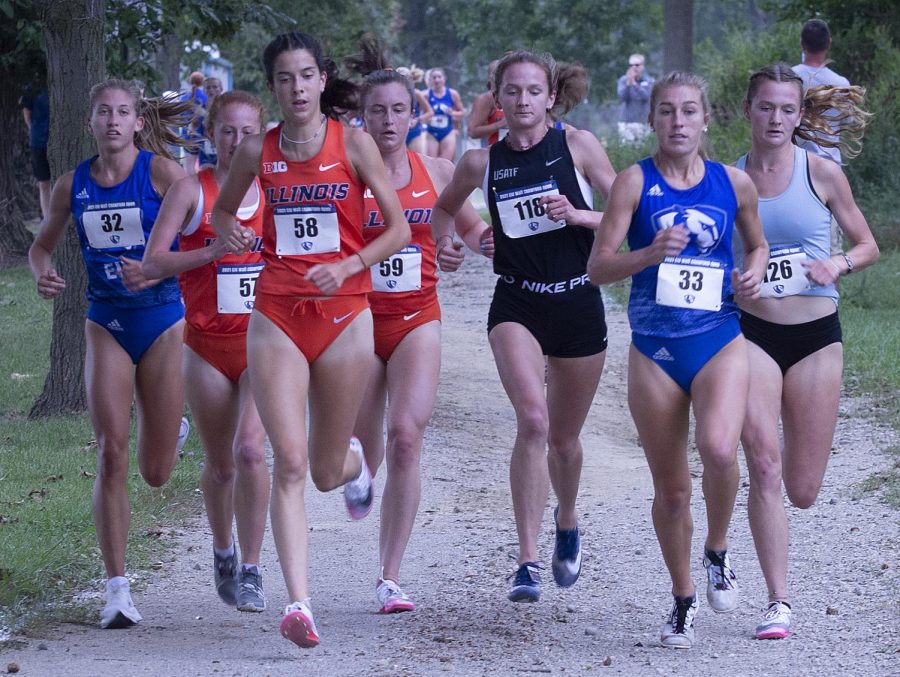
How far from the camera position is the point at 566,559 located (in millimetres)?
6160

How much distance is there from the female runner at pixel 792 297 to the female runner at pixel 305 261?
56.4 inches

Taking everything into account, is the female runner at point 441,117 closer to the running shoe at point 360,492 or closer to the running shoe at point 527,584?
the running shoe at point 360,492

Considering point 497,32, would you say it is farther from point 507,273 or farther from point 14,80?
point 507,273

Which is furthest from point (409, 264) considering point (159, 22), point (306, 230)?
point (159, 22)

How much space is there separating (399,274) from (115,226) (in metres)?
1.17

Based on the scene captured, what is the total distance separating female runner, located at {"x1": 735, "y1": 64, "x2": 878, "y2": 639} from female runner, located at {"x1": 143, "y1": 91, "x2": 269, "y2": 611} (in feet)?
6.24

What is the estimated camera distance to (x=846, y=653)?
529 cm

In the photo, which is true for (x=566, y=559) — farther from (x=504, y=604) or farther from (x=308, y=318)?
(x=308, y=318)

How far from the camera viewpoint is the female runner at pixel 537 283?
5.96 meters

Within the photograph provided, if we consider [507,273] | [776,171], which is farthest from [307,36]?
[776,171]

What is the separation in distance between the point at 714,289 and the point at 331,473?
1.54m

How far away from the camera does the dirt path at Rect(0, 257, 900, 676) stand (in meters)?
5.25

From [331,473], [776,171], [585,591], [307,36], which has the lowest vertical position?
[585,591]

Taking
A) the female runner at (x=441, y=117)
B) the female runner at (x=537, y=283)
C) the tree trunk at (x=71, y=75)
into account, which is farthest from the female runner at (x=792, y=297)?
the female runner at (x=441, y=117)
